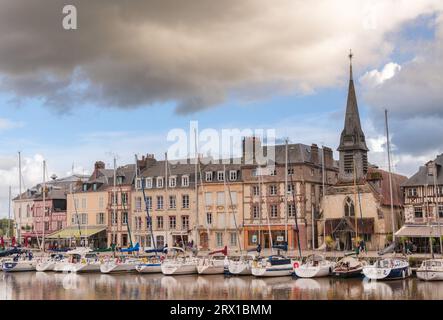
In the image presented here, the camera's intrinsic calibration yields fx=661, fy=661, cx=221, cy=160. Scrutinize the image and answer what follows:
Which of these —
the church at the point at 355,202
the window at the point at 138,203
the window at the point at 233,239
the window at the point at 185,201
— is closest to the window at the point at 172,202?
the window at the point at 185,201

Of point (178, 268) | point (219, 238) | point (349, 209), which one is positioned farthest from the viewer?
point (219, 238)

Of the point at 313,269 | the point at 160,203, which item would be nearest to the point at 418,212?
the point at 313,269

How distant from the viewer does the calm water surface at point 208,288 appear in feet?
119

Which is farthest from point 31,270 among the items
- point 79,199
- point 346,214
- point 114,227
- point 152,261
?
point 346,214

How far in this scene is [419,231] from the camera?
177 ft

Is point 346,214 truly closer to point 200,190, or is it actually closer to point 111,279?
point 200,190

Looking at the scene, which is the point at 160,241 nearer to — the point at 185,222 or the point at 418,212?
the point at 185,222

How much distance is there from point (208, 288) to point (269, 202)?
25.0 m

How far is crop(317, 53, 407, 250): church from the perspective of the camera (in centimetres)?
5900

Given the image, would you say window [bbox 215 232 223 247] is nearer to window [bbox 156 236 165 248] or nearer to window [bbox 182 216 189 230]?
window [bbox 182 216 189 230]

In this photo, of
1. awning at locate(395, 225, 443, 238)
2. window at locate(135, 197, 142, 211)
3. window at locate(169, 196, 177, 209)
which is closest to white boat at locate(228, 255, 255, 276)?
awning at locate(395, 225, 443, 238)

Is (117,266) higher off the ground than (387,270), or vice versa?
(117,266)

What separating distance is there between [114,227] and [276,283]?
33.2 metres
